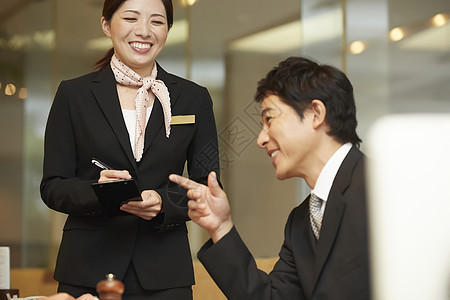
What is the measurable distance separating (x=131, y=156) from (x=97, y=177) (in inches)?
4.8

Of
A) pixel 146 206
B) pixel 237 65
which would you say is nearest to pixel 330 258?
pixel 146 206

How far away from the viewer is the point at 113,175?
1718 mm

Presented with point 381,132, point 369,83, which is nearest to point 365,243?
point 381,132

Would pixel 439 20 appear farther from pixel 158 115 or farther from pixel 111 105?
pixel 111 105

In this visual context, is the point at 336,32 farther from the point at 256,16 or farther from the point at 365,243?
the point at 365,243

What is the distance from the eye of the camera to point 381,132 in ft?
2.23

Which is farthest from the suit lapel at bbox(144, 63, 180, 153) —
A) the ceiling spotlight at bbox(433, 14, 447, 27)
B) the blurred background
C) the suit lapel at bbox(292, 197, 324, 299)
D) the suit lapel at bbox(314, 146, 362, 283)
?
the ceiling spotlight at bbox(433, 14, 447, 27)

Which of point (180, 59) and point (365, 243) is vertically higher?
point (180, 59)

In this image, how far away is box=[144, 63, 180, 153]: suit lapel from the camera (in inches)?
77.2

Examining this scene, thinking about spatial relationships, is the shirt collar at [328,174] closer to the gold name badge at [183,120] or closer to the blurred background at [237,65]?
the gold name badge at [183,120]

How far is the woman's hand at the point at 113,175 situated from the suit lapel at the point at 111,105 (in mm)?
179

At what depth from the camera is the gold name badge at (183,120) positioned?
1.99 m

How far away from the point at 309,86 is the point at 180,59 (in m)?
3.15

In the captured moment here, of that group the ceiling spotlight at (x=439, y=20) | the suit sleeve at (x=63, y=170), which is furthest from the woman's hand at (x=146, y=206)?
the ceiling spotlight at (x=439, y=20)
